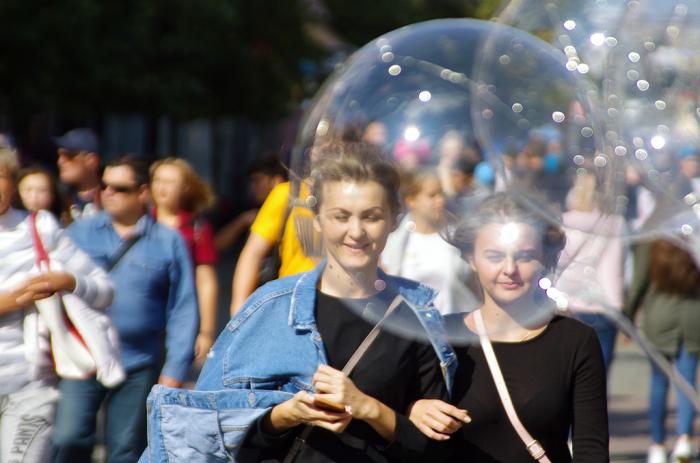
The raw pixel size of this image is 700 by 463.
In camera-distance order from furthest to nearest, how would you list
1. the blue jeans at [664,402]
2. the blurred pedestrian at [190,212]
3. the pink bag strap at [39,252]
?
the blue jeans at [664,402], the blurred pedestrian at [190,212], the pink bag strap at [39,252]

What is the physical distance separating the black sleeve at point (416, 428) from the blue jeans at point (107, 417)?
9.04 ft

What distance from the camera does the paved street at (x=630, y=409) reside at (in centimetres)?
945

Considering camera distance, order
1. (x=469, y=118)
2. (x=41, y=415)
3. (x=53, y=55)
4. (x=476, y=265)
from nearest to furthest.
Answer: (x=476, y=265) < (x=469, y=118) < (x=41, y=415) < (x=53, y=55)

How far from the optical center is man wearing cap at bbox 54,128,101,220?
336 inches

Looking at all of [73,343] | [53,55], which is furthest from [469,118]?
[53,55]

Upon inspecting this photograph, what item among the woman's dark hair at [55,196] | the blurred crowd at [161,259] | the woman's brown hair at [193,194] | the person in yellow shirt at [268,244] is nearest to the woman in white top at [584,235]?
the blurred crowd at [161,259]

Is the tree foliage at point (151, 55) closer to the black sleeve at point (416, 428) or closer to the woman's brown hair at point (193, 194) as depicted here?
the woman's brown hair at point (193, 194)

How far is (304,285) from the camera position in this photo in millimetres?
3734

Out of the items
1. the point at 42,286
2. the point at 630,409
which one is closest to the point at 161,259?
the point at 42,286

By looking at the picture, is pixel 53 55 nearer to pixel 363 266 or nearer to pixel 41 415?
pixel 41 415

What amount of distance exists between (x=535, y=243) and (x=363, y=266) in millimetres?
530

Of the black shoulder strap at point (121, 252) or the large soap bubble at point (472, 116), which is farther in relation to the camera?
the black shoulder strap at point (121, 252)

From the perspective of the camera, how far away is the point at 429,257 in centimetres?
394

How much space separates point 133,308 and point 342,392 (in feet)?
11.2
